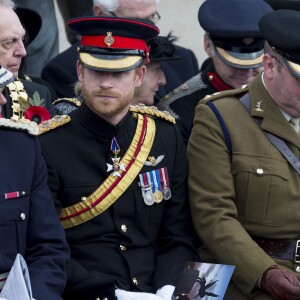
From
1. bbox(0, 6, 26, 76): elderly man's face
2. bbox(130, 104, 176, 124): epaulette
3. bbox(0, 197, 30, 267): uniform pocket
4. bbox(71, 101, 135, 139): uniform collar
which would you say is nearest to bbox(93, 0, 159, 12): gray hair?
bbox(0, 6, 26, 76): elderly man's face

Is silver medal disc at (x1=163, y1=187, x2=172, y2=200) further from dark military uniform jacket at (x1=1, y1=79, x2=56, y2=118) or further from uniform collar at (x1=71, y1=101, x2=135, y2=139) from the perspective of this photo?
dark military uniform jacket at (x1=1, y1=79, x2=56, y2=118)

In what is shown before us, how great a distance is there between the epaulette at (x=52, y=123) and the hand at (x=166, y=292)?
2.95ft

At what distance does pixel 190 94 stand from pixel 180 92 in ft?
0.18

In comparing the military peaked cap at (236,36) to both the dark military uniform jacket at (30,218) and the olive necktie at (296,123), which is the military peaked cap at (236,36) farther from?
the dark military uniform jacket at (30,218)

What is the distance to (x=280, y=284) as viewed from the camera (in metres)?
5.76

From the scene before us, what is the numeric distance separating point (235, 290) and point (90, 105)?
3.63 feet

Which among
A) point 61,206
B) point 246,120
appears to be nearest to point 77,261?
point 61,206

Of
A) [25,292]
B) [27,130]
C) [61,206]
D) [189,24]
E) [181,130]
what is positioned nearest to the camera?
[25,292]

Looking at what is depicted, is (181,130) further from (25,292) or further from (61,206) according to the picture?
(25,292)

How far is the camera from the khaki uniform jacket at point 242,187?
5.96 m

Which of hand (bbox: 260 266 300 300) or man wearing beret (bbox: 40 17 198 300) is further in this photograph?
man wearing beret (bbox: 40 17 198 300)

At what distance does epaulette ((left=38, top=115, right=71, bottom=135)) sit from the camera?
5910 mm

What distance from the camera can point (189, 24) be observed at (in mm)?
11242

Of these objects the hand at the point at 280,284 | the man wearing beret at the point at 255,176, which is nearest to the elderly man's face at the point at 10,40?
the man wearing beret at the point at 255,176
